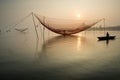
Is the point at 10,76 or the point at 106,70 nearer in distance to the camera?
the point at 10,76

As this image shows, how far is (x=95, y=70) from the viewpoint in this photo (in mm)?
12320

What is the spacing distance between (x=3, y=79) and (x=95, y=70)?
16.3 ft

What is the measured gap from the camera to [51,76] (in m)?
11.1

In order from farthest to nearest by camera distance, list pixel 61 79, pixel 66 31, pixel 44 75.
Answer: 1. pixel 66 31
2. pixel 44 75
3. pixel 61 79

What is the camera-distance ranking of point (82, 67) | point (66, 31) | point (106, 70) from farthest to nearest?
point (66, 31), point (82, 67), point (106, 70)

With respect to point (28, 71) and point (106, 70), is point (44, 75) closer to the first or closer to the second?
point (28, 71)

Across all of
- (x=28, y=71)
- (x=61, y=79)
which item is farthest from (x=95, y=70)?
(x=28, y=71)

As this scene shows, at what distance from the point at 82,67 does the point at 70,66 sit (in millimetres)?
751

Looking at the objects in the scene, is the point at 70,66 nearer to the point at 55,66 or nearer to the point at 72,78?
the point at 55,66

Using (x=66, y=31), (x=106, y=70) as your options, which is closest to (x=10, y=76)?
(x=106, y=70)

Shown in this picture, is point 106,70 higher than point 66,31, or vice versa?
point 66,31

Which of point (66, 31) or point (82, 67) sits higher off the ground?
point (66, 31)

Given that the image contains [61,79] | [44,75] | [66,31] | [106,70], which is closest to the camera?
[61,79]

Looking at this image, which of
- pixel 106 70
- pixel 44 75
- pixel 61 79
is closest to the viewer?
pixel 61 79
